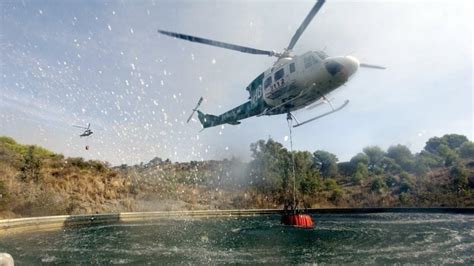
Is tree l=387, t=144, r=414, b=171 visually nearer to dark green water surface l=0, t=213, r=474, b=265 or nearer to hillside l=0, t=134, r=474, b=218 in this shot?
hillside l=0, t=134, r=474, b=218

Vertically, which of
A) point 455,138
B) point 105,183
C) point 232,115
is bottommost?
point 105,183

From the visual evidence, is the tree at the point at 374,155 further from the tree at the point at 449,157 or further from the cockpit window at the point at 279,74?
the cockpit window at the point at 279,74

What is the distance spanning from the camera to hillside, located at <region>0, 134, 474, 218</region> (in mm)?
43625

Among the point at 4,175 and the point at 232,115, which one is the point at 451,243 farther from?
the point at 4,175

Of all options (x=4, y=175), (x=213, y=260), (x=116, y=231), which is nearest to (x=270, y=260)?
(x=213, y=260)

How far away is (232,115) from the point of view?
→ 25.7 m

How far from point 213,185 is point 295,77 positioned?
2057 inches

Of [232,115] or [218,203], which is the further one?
[218,203]

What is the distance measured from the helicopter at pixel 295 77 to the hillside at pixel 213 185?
31.6 meters

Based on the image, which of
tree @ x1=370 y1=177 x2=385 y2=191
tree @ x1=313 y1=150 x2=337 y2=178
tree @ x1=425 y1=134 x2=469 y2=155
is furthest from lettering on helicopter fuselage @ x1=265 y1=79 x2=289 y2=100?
tree @ x1=425 y1=134 x2=469 y2=155

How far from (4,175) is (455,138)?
119898mm

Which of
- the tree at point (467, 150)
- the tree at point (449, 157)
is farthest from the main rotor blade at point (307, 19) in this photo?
the tree at point (467, 150)

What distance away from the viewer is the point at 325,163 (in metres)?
104

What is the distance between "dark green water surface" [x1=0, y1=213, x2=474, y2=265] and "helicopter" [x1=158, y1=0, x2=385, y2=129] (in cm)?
854
